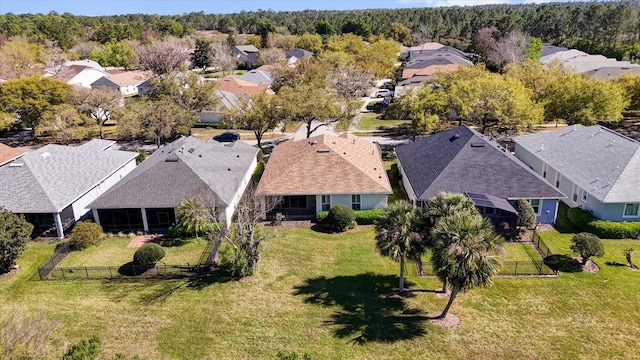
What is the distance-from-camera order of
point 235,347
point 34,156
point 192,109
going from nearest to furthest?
1. point 235,347
2. point 34,156
3. point 192,109

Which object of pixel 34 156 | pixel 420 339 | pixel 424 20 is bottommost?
pixel 420 339

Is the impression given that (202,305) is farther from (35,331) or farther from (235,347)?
(35,331)

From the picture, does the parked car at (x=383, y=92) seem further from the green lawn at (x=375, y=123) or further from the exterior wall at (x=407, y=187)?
the exterior wall at (x=407, y=187)

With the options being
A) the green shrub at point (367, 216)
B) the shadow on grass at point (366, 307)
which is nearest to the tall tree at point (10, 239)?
the shadow on grass at point (366, 307)

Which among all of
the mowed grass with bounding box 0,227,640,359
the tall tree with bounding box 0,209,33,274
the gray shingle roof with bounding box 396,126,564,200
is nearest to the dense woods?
the gray shingle roof with bounding box 396,126,564,200

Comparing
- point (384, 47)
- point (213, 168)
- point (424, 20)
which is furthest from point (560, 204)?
point (424, 20)

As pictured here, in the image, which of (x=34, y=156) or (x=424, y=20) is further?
(x=424, y=20)

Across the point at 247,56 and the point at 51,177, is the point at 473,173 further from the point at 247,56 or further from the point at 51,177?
the point at 247,56
